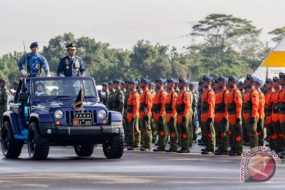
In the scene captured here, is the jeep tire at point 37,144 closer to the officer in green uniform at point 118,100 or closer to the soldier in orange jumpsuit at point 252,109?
the soldier in orange jumpsuit at point 252,109

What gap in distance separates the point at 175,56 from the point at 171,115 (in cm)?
7304

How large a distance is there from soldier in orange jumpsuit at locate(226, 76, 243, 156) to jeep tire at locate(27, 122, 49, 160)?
473 cm

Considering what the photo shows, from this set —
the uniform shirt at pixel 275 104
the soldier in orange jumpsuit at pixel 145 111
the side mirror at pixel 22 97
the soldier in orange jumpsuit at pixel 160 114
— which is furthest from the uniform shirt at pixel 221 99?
the side mirror at pixel 22 97

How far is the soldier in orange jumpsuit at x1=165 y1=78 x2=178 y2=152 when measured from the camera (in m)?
24.7

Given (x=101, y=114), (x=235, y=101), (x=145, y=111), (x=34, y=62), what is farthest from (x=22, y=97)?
(x=145, y=111)

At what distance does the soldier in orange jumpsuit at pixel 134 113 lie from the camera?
87.4ft

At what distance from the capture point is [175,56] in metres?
97.9

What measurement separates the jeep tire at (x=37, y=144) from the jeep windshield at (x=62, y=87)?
90 centimetres

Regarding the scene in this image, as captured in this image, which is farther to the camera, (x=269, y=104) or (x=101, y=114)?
(x=269, y=104)

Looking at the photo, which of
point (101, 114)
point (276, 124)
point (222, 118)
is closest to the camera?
point (101, 114)

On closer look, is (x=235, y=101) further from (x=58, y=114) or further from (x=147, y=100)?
(x=58, y=114)

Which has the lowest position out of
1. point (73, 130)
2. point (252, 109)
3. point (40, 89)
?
point (73, 130)

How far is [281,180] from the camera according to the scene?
15.2 m

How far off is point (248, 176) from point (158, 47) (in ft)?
269
